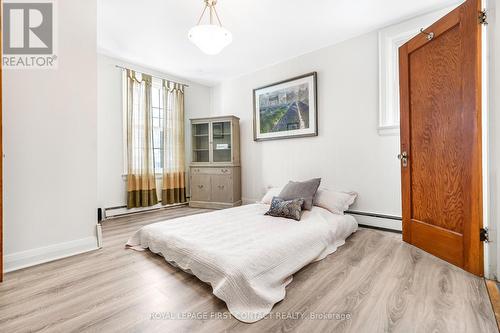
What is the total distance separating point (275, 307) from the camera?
1366mm

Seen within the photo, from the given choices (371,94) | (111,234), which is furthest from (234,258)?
(371,94)

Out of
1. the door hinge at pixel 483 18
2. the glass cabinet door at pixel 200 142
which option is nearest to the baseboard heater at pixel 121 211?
the glass cabinet door at pixel 200 142

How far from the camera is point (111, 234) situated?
283cm

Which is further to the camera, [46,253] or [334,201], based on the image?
[334,201]

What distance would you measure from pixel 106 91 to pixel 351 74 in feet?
12.4

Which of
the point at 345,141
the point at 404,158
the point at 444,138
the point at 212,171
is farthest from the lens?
the point at 212,171

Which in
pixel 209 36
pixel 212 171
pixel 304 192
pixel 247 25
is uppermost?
pixel 247 25

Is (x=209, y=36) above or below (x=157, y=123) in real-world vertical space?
above

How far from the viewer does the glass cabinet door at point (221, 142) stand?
442 centimetres

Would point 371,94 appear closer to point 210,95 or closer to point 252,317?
point 252,317

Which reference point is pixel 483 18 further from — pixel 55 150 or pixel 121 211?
pixel 121 211

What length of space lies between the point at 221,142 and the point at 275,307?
135 inches
